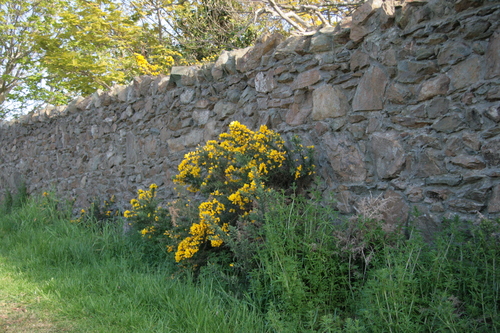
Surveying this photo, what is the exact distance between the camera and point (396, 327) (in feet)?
7.39

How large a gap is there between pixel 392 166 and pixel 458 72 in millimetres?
840

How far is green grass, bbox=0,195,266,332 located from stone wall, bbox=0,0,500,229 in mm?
1329

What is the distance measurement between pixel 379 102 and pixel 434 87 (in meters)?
0.47

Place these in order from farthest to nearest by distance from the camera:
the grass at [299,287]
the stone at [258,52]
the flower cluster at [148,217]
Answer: the flower cluster at [148,217] < the stone at [258,52] < the grass at [299,287]

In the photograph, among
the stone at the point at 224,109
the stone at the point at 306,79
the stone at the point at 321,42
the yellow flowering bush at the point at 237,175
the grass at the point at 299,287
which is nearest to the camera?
the grass at the point at 299,287

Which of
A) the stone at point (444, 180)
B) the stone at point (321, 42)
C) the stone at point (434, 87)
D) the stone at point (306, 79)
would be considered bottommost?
the stone at point (444, 180)

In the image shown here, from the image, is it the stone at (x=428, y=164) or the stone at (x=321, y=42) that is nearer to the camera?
the stone at (x=428, y=164)

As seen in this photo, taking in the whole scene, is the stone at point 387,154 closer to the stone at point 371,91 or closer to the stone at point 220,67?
the stone at point 371,91

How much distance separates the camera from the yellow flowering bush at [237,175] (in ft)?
12.3

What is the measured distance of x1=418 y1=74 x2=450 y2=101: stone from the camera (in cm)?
309

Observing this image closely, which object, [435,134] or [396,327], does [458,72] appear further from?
[396,327]

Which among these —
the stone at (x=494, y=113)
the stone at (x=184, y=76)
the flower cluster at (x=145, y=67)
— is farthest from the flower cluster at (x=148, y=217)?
the flower cluster at (x=145, y=67)

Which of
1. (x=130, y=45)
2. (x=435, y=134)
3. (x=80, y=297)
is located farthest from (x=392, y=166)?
(x=130, y=45)

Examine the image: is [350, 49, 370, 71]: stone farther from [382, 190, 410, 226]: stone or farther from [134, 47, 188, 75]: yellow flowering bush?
[134, 47, 188, 75]: yellow flowering bush
